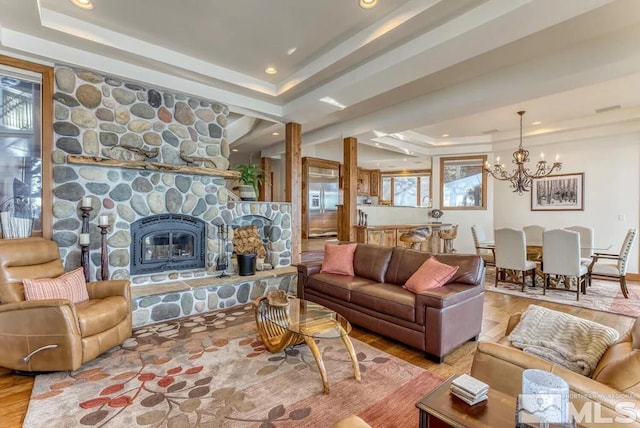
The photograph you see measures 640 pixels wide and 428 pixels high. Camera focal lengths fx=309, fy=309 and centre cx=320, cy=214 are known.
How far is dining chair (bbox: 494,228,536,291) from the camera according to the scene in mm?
4938

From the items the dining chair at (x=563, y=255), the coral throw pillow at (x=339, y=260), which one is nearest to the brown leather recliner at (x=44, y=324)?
the coral throw pillow at (x=339, y=260)

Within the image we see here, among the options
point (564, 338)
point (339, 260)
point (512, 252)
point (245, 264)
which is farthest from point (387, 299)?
point (512, 252)

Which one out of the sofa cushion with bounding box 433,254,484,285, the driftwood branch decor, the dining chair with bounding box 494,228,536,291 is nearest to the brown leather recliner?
the driftwood branch decor

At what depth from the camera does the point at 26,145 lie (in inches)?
135

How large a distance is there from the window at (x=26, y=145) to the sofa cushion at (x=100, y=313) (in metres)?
1.32

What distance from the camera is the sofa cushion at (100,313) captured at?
252 centimetres

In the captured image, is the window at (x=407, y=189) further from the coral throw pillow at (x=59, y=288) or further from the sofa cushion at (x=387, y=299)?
the coral throw pillow at (x=59, y=288)

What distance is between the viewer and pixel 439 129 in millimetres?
6902

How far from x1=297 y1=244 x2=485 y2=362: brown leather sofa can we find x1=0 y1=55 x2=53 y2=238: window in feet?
10.4

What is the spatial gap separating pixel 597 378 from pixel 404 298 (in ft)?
5.42

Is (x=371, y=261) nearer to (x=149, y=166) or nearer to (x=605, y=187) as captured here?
(x=149, y=166)

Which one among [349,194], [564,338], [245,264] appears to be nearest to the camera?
[564,338]

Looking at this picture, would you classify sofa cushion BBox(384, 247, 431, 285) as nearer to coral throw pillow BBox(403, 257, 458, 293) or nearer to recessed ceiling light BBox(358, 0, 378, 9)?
coral throw pillow BBox(403, 257, 458, 293)

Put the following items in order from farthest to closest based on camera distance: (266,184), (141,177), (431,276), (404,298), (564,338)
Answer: (266,184), (141,177), (431,276), (404,298), (564,338)
